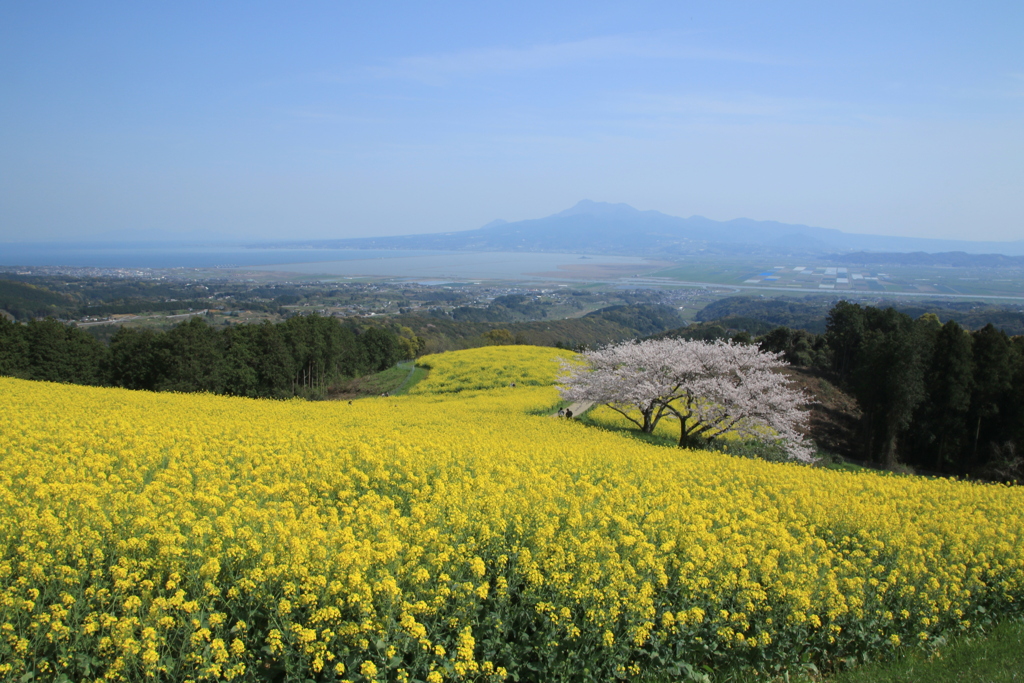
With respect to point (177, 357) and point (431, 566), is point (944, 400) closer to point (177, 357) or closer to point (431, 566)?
point (431, 566)

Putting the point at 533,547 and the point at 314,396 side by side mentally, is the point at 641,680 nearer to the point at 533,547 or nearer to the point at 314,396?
the point at 533,547

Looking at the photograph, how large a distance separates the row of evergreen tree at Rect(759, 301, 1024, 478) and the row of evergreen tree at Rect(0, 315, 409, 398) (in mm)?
36575

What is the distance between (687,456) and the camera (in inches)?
573

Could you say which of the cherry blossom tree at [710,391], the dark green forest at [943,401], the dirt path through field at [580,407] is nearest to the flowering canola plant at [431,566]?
the cherry blossom tree at [710,391]

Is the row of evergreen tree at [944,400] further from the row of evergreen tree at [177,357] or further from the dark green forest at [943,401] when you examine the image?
the row of evergreen tree at [177,357]

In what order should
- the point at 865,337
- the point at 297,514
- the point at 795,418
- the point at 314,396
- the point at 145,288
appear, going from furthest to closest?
the point at 145,288 → the point at 865,337 → the point at 314,396 → the point at 795,418 → the point at 297,514

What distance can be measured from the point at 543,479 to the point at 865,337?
44.8 meters

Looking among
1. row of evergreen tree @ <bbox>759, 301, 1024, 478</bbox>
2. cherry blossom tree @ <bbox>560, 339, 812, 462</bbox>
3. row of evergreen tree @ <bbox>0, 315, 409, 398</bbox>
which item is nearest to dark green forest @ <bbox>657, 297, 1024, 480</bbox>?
row of evergreen tree @ <bbox>759, 301, 1024, 478</bbox>

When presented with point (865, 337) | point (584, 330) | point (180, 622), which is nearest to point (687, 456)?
point (180, 622)

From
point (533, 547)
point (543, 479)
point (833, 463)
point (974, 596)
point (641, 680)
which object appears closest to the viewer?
point (641, 680)

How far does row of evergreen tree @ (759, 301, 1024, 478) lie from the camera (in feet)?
99.4

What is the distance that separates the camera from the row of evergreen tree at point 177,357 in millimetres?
35250

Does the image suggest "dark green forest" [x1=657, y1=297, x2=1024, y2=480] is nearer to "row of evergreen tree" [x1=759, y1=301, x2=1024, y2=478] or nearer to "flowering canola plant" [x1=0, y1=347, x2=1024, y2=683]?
"row of evergreen tree" [x1=759, y1=301, x2=1024, y2=478]

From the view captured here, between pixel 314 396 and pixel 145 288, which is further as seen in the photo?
pixel 145 288
